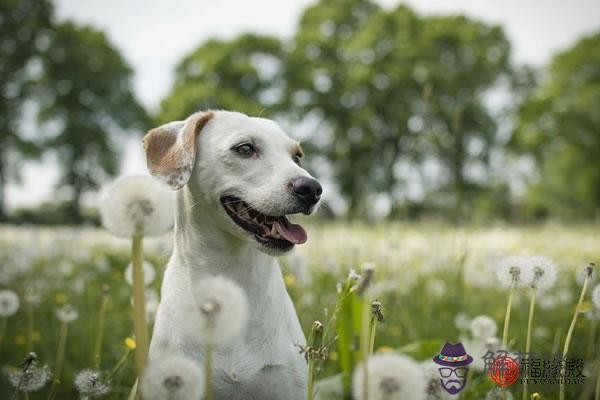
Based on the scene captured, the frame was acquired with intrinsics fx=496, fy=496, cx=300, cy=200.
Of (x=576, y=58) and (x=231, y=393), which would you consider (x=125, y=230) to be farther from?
(x=576, y=58)

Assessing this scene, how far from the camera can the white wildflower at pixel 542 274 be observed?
1877 millimetres

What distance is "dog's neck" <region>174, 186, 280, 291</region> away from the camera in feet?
8.64

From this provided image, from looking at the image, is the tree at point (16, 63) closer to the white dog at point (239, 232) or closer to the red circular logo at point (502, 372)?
the white dog at point (239, 232)

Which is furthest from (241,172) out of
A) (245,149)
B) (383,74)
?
(383,74)

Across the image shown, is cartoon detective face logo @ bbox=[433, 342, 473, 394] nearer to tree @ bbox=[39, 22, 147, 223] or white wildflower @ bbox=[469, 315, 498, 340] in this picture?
white wildflower @ bbox=[469, 315, 498, 340]

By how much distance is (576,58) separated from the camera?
3102 centimetres

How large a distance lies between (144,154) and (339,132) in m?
28.5

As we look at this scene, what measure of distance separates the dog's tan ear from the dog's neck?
0.20m

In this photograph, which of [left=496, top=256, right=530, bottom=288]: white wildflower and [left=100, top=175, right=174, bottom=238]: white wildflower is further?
[left=496, top=256, right=530, bottom=288]: white wildflower

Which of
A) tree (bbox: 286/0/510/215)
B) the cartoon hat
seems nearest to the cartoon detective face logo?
the cartoon hat

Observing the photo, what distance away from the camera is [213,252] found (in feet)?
8.79

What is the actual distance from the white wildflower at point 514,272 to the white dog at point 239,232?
999 millimetres

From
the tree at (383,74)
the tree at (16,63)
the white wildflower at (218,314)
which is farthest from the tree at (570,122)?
the white wildflower at (218,314)

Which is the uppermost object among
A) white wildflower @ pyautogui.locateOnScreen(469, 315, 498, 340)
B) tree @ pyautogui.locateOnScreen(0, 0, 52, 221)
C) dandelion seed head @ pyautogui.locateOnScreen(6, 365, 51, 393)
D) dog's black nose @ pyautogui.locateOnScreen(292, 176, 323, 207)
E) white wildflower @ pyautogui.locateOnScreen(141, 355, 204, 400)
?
tree @ pyautogui.locateOnScreen(0, 0, 52, 221)
